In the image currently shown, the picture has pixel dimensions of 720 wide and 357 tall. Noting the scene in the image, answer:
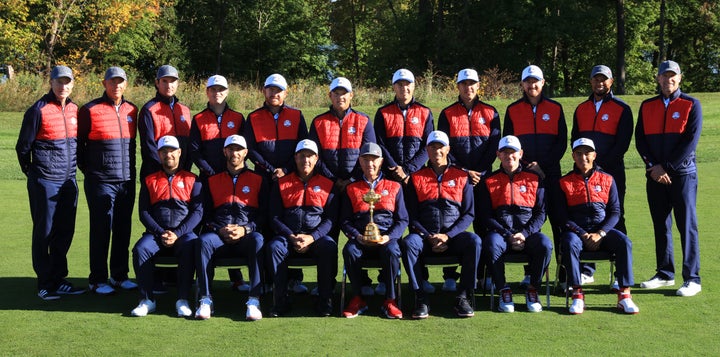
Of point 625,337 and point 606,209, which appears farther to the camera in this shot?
point 606,209

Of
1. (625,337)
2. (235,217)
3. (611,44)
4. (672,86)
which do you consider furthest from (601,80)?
(611,44)

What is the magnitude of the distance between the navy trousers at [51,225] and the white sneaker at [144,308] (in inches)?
42.2

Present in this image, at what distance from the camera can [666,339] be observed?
5555 mm

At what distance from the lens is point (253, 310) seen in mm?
6305

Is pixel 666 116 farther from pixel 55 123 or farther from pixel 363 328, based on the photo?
pixel 55 123

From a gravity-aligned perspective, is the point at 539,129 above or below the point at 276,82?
below

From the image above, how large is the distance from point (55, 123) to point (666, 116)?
515 cm

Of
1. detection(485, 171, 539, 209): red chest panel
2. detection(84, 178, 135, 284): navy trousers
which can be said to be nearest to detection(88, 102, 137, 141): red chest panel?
detection(84, 178, 135, 284): navy trousers

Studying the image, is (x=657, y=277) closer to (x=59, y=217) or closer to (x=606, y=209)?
(x=606, y=209)

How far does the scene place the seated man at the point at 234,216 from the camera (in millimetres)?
6523

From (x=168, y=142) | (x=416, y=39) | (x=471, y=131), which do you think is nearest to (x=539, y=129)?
(x=471, y=131)

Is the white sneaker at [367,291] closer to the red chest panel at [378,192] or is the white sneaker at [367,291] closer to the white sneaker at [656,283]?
the red chest panel at [378,192]

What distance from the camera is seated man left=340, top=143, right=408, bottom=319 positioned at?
6.46 m

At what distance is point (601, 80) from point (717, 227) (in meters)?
3.56
